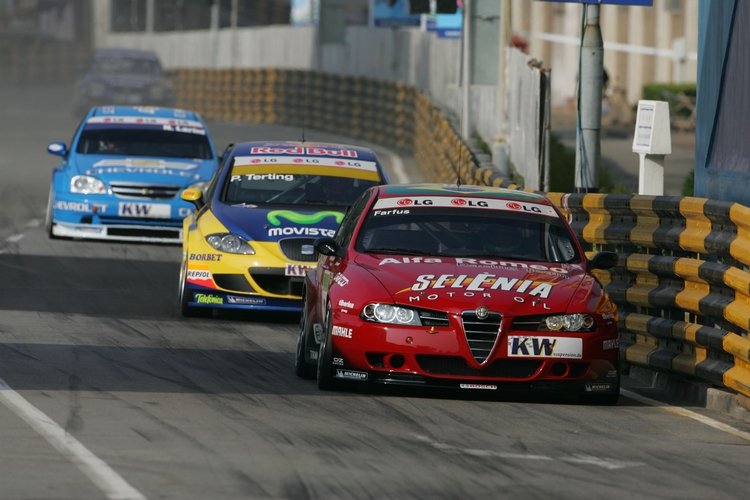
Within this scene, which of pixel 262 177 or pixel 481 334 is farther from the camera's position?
pixel 262 177

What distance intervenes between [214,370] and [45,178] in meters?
20.7

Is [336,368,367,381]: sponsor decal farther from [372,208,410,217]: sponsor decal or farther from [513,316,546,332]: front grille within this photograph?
[372,208,410,217]: sponsor decal

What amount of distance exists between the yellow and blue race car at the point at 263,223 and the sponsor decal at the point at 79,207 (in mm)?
4460

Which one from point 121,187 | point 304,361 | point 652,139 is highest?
point 652,139

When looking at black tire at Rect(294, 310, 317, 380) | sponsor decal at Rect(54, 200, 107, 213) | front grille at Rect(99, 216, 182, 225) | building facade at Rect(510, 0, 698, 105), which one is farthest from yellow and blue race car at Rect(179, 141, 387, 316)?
building facade at Rect(510, 0, 698, 105)

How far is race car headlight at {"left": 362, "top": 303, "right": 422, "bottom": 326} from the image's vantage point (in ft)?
36.7

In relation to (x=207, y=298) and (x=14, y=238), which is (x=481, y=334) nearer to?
(x=207, y=298)

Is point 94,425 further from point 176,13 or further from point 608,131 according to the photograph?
point 176,13

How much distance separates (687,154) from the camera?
38.4m

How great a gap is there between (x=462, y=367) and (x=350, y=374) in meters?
0.66

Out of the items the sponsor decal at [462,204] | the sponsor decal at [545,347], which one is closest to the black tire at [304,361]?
the sponsor decal at [462,204]

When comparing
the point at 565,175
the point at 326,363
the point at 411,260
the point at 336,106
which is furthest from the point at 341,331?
the point at 336,106

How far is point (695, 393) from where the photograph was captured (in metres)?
12.2

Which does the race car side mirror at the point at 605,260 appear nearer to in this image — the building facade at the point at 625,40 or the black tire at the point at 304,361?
the black tire at the point at 304,361
